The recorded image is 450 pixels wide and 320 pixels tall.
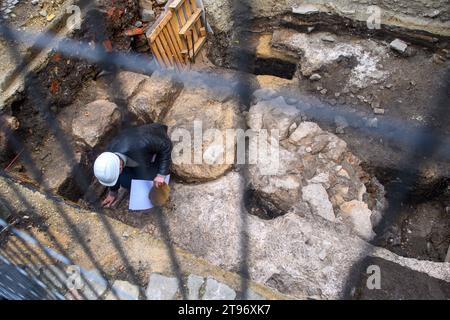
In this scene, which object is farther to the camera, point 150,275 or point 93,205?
point 93,205

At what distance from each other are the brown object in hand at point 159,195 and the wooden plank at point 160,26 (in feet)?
6.60

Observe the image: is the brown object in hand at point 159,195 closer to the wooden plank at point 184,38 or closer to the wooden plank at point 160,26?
the wooden plank at point 160,26

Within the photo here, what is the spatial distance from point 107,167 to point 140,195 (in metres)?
0.56

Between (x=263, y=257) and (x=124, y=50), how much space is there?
128 inches

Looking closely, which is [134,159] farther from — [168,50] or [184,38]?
[184,38]

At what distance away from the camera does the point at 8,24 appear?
438 cm

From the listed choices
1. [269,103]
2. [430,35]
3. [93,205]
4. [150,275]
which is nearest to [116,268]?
[150,275]

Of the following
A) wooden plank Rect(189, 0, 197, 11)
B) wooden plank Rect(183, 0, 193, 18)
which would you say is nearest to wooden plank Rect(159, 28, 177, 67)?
wooden plank Rect(183, 0, 193, 18)

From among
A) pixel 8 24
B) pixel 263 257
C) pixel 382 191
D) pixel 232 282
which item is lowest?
pixel 382 191

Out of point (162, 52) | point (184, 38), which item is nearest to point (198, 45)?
point (184, 38)

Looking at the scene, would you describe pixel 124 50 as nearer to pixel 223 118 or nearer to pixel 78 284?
pixel 223 118

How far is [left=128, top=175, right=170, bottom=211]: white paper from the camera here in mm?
3863

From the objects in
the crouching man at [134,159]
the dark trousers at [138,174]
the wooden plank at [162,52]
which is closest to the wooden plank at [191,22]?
the wooden plank at [162,52]

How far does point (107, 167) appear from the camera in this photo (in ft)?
11.2
